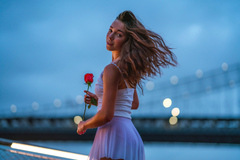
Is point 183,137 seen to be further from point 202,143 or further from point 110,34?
point 110,34

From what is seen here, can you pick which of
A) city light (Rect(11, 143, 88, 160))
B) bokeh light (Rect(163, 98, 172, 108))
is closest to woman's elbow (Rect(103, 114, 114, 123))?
city light (Rect(11, 143, 88, 160))

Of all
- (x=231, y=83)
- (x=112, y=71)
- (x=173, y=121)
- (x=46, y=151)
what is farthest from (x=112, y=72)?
(x=231, y=83)

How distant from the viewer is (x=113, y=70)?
165 centimetres

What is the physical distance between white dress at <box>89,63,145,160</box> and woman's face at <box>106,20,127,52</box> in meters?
0.19

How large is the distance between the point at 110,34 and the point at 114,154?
598 millimetres

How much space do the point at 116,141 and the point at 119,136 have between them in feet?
0.09

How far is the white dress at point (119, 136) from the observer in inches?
66.7

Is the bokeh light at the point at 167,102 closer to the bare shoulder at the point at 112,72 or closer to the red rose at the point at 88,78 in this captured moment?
the red rose at the point at 88,78

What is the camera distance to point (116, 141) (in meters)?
1.70

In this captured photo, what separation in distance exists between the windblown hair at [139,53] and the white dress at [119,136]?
0.11m

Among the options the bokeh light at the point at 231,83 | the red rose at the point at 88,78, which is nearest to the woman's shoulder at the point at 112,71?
the red rose at the point at 88,78

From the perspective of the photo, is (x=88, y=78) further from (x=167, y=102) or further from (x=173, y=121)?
(x=167, y=102)

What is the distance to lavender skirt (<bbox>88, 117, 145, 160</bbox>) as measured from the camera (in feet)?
5.55

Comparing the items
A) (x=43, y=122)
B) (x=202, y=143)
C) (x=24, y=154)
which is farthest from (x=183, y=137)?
(x=24, y=154)
